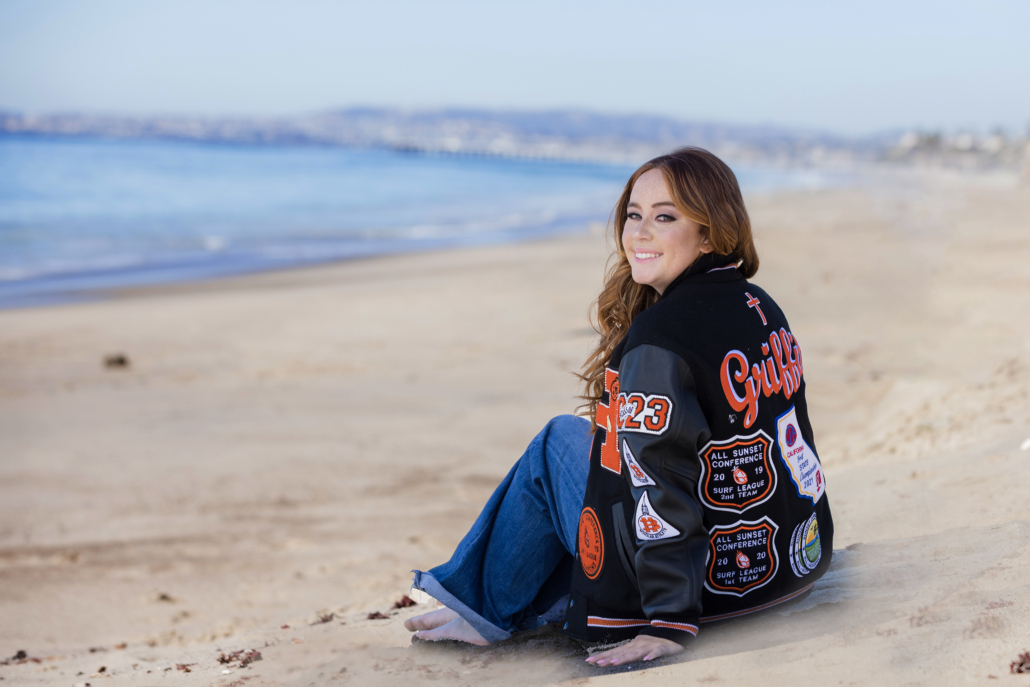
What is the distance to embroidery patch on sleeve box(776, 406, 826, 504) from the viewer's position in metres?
1.79

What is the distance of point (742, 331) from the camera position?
1687 mm

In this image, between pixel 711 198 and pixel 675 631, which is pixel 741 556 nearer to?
pixel 675 631

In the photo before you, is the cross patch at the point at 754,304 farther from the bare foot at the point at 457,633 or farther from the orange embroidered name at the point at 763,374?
the bare foot at the point at 457,633

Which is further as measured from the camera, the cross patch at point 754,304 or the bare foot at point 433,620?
the bare foot at point 433,620

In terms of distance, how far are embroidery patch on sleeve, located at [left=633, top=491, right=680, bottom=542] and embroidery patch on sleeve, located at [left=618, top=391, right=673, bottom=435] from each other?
147 mm

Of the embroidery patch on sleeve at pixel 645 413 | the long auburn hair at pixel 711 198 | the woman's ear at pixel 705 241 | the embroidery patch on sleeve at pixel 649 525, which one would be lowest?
the embroidery patch on sleeve at pixel 649 525

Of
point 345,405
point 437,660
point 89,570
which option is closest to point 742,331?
point 437,660

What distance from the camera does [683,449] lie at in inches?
63.7

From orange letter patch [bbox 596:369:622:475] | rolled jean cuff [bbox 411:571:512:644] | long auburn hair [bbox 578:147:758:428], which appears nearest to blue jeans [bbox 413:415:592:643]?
rolled jean cuff [bbox 411:571:512:644]

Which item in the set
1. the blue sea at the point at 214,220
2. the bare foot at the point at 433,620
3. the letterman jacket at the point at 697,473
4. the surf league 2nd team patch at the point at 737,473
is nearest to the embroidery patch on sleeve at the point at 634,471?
the letterman jacket at the point at 697,473

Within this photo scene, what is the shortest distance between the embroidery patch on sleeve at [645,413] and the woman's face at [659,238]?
0.33m

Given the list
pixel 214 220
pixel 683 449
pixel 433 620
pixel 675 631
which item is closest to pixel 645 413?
pixel 683 449

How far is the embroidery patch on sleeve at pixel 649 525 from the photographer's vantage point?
1.63m

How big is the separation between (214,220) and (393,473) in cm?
1803
